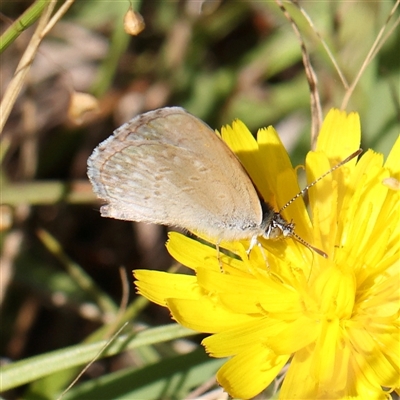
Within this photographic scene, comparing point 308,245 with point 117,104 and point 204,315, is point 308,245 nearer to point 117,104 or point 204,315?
point 204,315

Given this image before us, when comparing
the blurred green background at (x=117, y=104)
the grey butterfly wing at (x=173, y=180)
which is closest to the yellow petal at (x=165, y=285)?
the grey butterfly wing at (x=173, y=180)

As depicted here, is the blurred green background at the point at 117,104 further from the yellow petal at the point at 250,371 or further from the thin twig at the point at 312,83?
the yellow petal at the point at 250,371

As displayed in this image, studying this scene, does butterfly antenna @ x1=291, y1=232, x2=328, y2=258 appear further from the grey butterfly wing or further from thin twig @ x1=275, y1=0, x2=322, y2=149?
thin twig @ x1=275, y1=0, x2=322, y2=149

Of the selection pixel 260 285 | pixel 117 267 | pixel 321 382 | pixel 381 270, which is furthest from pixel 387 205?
pixel 117 267

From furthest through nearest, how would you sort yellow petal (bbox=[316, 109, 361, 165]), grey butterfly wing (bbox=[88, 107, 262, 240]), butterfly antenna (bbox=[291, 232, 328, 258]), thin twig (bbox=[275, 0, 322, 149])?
thin twig (bbox=[275, 0, 322, 149])
yellow petal (bbox=[316, 109, 361, 165])
butterfly antenna (bbox=[291, 232, 328, 258])
grey butterfly wing (bbox=[88, 107, 262, 240])

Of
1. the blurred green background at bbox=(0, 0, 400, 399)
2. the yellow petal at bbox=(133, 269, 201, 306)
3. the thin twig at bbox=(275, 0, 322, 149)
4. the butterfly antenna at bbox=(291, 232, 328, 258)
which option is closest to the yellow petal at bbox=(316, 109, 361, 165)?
the thin twig at bbox=(275, 0, 322, 149)
